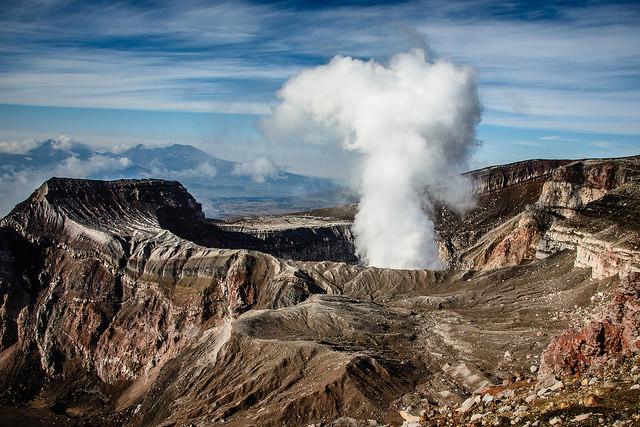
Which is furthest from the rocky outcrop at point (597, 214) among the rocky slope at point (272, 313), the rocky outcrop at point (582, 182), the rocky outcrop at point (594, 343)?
the rocky outcrop at point (594, 343)

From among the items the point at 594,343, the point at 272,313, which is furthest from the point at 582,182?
the point at 594,343

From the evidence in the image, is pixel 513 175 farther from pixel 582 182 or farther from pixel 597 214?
pixel 597 214

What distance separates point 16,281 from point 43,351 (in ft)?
39.9

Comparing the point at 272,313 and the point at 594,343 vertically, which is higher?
the point at 594,343

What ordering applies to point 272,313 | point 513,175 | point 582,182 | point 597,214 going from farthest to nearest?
1. point 513,175
2. point 582,182
3. point 597,214
4. point 272,313

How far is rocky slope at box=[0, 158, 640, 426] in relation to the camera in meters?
36.2

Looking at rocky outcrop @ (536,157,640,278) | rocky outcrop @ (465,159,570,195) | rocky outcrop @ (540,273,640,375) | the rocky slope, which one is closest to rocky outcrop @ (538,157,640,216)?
rocky outcrop @ (536,157,640,278)

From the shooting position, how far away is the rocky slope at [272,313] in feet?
119

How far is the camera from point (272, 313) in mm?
51875

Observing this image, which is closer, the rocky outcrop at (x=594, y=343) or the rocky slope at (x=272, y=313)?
the rocky outcrop at (x=594, y=343)

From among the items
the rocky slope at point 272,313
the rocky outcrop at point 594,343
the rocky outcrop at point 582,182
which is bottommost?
the rocky slope at point 272,313

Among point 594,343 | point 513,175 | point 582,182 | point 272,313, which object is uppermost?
point 594,343

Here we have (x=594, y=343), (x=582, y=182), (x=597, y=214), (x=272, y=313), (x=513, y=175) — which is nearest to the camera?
(x=594, y=343)

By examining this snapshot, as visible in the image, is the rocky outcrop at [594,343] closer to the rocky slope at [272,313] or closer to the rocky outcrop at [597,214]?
the rocky slope at [272,313]
